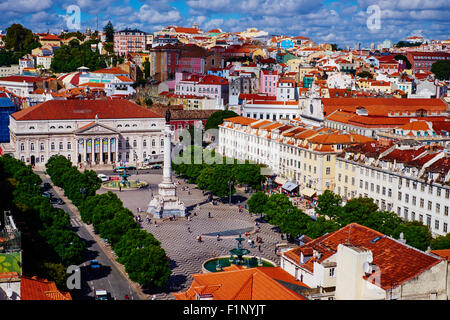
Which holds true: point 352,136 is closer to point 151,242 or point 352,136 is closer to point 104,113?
point 151,242

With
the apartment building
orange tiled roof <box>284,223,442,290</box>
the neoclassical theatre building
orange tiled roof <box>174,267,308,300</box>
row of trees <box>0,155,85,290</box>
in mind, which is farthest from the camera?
the neoclassical theatre building

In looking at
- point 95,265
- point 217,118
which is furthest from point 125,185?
point 95,265

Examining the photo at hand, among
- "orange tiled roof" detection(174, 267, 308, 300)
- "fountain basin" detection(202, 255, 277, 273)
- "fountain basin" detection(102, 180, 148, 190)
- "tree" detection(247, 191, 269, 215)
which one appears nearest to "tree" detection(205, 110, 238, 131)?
"fountain basin" detection(102, 180, 148, 190)

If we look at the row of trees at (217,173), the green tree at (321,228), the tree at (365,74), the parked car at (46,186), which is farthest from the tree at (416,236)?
the tree at (365,74)

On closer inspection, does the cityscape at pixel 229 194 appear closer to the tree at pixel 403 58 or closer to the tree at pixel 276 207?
the tree at pixel 276 207

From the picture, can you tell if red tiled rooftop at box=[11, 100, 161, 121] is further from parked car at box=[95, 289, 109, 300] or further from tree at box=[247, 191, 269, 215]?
parked car at box=[95, 289, 109, 300]
